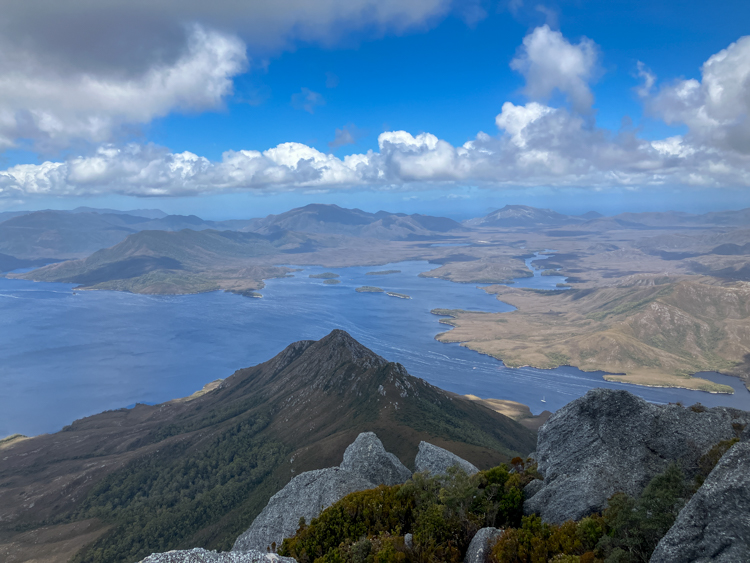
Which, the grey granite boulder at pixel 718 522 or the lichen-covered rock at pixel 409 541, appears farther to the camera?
the lichen-covered rock at pixel 409 541

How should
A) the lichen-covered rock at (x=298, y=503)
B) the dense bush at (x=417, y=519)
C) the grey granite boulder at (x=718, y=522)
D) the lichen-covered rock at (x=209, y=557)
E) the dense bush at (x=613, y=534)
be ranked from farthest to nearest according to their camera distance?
1. the lichen-covered rock at (x=298, y=503)
2. the dense bush at (x=417, y=519)
3. the lichen-covered rock at (x=209, y=557)
4. the dense bush at (x=613, y=534)
5. the grey granite boulder at (x=718, y=522)

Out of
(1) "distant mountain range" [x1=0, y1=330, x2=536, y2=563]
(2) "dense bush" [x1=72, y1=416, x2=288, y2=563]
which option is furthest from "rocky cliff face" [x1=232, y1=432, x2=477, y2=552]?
(2) "dense bush" [x1=72, y1=416, x2=288, y2=563]

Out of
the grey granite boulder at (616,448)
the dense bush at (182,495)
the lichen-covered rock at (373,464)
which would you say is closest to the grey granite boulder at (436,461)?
the lichen-covered rock at (373,464)

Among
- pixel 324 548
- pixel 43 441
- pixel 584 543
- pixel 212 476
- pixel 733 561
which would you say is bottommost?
pixel 43 441

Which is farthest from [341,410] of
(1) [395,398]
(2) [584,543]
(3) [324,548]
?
→ (2) [584,543]

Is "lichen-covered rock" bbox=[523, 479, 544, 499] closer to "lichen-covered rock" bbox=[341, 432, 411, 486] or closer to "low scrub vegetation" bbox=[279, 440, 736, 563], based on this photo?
"low scrub vegetation" bbox=[279, 440, 736, 563]

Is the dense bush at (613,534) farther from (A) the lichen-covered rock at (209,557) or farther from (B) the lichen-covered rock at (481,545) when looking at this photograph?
(A) the lichen-covered rock at (209,557)

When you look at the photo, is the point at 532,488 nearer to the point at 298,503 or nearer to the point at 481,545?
the point at 481,545

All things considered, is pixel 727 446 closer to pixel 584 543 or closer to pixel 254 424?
pixel 584 543
